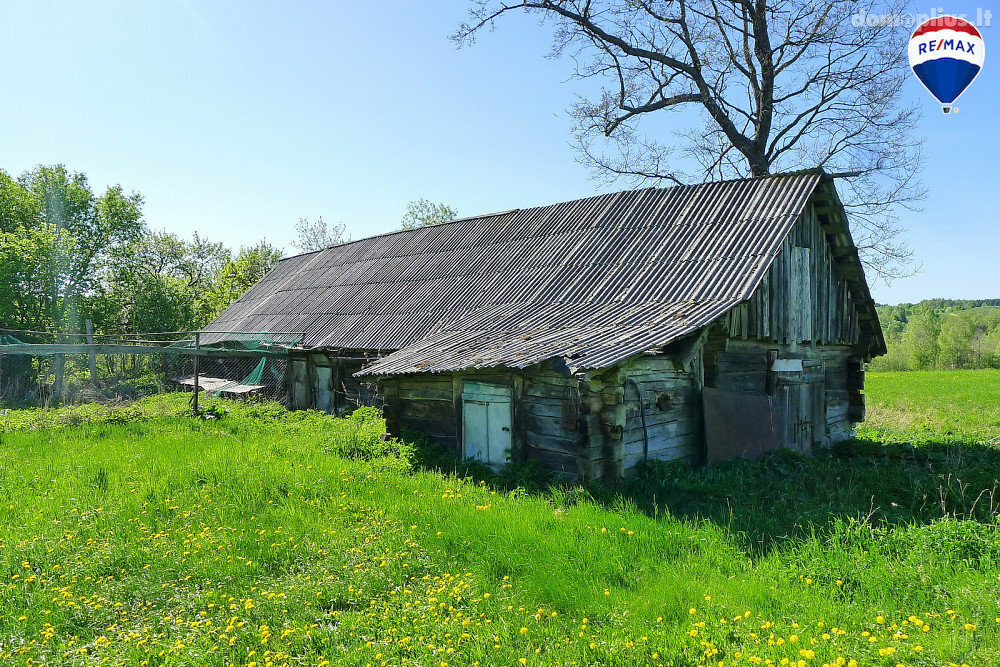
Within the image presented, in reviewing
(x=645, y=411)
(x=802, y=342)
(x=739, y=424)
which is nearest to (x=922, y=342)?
(x=802, y=342)

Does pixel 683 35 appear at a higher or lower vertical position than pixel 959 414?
higher

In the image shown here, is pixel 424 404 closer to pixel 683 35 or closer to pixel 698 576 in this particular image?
pixel 698 576

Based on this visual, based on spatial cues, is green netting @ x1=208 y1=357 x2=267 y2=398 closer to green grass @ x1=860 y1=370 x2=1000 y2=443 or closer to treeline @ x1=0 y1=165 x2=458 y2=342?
treeline @ x1=0 y1=165 x2=458 y2=342

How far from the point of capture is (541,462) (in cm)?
973

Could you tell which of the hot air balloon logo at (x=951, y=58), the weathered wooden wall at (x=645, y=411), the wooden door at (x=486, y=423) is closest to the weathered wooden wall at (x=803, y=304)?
the weathered wooden wall at (x=645, y=411)

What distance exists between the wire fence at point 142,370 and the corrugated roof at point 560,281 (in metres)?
1.28

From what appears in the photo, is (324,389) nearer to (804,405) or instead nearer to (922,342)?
(804,405)

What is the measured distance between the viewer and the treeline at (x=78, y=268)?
2575cm

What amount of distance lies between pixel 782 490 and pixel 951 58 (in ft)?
44.9

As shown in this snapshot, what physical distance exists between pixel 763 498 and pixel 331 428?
28.9 feet

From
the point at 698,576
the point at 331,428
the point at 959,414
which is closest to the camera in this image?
the point at 698,576

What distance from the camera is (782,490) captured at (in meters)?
9.08

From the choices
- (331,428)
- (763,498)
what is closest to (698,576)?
(763,498)

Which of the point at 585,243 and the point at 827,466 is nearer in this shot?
the point at 827,466
